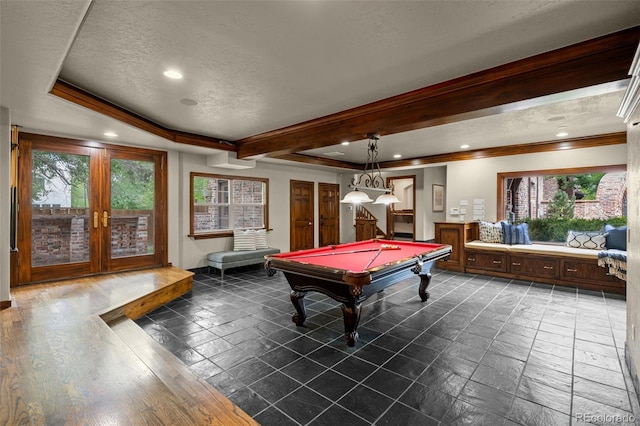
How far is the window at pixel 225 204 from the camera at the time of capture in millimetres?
6172

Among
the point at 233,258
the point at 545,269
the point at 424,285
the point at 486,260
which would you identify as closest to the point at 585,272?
the point at 545,269

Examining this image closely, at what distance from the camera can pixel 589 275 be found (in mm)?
4945

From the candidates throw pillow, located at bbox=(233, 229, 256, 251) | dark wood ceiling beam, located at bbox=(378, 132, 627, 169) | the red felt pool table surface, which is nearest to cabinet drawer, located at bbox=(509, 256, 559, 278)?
dark wood ceiling beam, located at bbox=(378, 132, 627, 169)

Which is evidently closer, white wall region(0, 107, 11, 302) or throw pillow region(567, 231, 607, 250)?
white wall region(0, 107, 11, 302)

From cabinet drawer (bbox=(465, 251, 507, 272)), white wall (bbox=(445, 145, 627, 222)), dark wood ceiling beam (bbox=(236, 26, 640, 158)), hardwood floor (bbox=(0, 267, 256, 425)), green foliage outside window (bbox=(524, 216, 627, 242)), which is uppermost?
dark wood ceiling beam (bbox=(236, 26, 640, 158))

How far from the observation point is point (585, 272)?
4977mm

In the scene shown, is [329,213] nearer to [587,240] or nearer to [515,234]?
[515,234]

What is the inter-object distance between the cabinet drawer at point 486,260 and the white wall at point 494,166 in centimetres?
90

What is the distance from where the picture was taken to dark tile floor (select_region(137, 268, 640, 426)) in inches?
80.1

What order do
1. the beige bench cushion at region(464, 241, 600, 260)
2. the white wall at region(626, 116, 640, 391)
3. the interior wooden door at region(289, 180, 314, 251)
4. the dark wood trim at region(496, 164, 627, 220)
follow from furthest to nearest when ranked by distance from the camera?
the interior wooden door at region(289, 180, 314, 251)
the dark wood trim at region(496, 164, 627, 220)
the beige bench cushion at region(464, 241, 600, 260)
the white wall at region(626, 116, 640, 391)

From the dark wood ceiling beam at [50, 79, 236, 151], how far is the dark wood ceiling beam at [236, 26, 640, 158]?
207 centimetres

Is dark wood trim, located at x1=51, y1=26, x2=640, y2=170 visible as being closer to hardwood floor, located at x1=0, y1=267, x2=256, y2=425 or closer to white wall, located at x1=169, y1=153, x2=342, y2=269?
white wall, located at x1=169, y1=153, x2=342, y2=269

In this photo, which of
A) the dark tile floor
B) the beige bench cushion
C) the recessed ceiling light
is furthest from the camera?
the beige bench cushion

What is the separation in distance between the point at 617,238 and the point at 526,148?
6.86 feet
